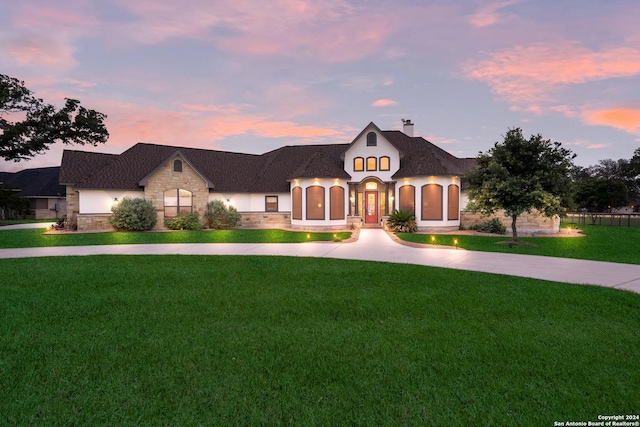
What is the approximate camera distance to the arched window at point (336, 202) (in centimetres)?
2650

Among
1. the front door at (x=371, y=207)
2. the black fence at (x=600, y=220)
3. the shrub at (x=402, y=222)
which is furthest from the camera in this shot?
the black fence at (x=600, y=220)

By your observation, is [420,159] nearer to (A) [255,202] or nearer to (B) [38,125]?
(A) [255,202]

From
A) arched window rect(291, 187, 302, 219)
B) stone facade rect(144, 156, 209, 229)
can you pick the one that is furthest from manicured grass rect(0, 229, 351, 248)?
arched window rect(291, 187, 302, 219)

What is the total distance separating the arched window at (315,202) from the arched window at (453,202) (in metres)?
9.69

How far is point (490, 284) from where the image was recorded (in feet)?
A: 26.8

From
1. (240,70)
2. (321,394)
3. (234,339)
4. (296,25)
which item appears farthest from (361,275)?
(240,70)

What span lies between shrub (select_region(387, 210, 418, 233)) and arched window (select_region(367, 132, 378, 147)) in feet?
22.0

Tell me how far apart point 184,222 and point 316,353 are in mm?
24123

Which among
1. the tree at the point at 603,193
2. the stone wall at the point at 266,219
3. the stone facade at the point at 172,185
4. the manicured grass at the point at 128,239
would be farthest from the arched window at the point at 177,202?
the tree at the point at 603,193

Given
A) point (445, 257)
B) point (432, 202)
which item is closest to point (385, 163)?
point (432, 202)

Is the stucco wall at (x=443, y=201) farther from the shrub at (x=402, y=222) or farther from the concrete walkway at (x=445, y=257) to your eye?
the concrete walkway at (x=445, y=257)

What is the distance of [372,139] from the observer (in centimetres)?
2752

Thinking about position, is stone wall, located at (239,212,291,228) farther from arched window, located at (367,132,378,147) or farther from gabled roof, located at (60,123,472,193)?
arched window, located at (367,132,378,147)

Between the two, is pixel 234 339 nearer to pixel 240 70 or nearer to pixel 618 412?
pixel 618 412
